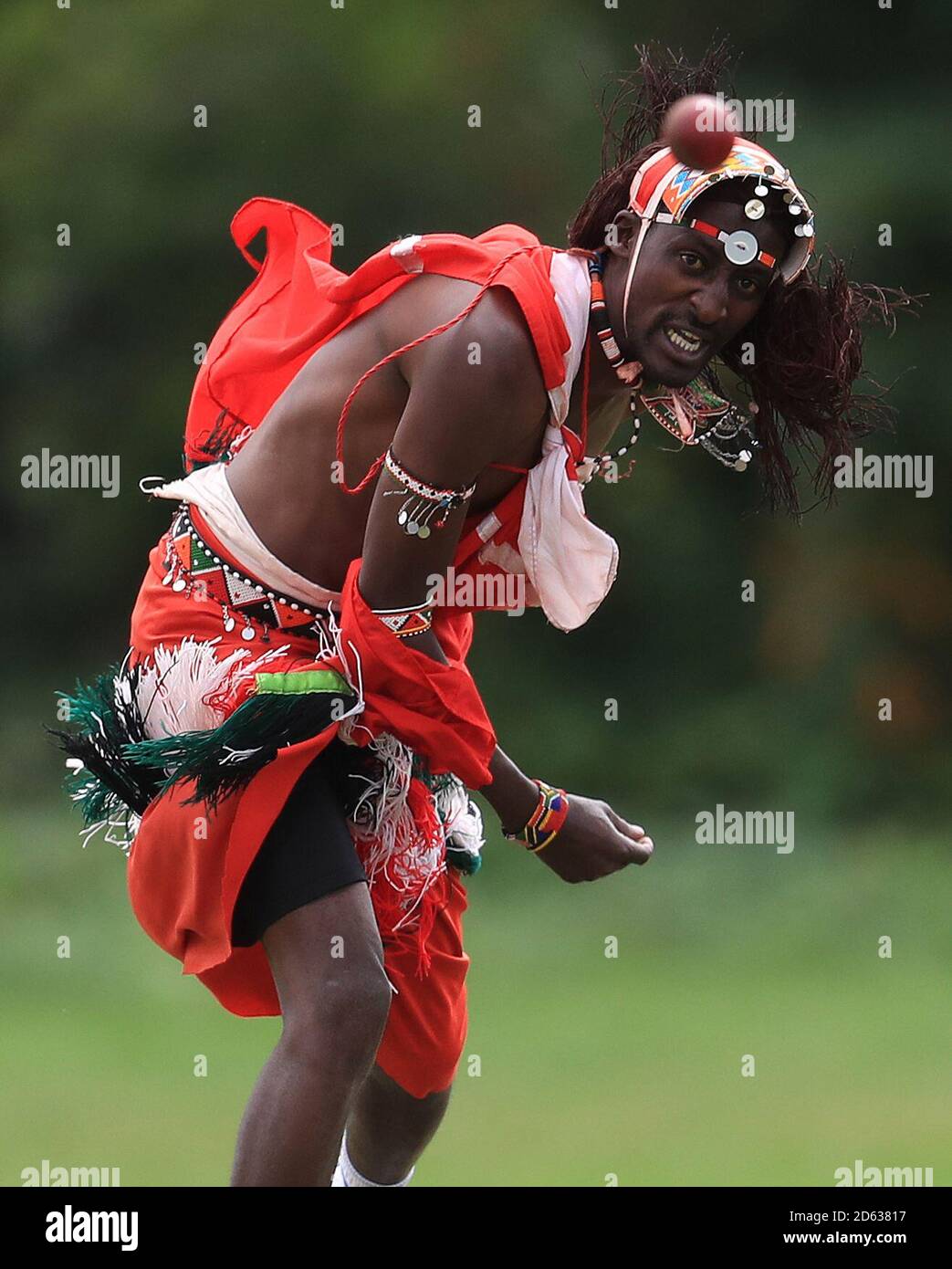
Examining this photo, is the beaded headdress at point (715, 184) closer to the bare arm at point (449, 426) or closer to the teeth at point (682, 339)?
the teeth at point (682, 339)

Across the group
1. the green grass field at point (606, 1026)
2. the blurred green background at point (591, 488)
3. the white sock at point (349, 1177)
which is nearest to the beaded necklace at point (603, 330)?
the white sock at point (349, 1177)

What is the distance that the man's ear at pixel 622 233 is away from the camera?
2594 millimetres

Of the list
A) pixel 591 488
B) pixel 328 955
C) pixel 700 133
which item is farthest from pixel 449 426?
pixel 591 488

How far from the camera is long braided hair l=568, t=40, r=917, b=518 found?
268 cm

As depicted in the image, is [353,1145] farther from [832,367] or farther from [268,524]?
[832,367]

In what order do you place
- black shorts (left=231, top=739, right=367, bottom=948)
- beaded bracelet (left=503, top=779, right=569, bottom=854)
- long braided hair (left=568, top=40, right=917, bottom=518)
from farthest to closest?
1. beaded bracelet (left=503, top=779, right=569, bottom=854)
2. long braided hair (left=568, top=40, right=917, bottom=518)
3. black shorts (left=231, top=739, right=367, bottom=948)

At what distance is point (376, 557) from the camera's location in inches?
97.3

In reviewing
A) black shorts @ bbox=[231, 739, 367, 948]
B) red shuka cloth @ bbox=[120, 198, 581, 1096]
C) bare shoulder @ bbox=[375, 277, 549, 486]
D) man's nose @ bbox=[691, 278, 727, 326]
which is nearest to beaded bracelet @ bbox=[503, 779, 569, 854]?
red shuka cloth @ bbox=[120, 198, 581, 1096]

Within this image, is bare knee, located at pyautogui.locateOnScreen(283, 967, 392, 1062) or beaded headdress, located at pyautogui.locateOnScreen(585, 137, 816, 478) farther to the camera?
beaded headdress, located at pyautogui.locateOnScreen(585, 137, 816, 478)

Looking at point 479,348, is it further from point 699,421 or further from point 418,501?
point 699,421

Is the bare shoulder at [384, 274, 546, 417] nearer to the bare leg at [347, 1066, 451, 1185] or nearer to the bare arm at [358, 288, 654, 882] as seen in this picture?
the bare arm at [358, 288, 654, 882]

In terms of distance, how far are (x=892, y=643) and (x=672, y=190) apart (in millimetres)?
4399

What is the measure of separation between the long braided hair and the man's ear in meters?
0.04

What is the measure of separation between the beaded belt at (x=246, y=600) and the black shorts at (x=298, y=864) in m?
0.19
